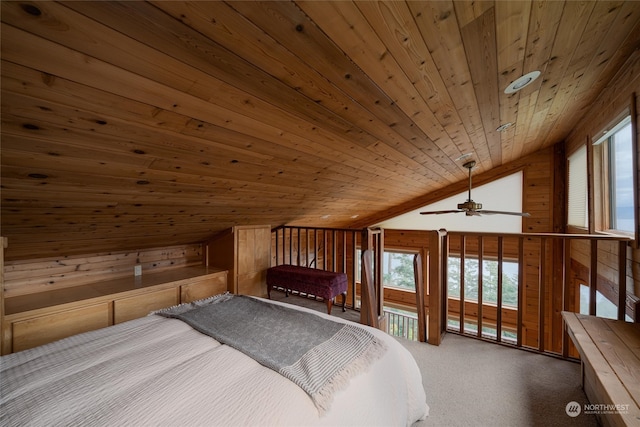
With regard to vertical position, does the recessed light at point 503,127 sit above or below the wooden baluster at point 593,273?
above

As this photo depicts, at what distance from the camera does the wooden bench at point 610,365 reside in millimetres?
981

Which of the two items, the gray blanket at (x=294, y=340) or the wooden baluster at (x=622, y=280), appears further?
the wooden baluster at (x=622, y=280)

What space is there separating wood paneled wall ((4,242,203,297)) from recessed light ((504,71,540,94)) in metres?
3.85

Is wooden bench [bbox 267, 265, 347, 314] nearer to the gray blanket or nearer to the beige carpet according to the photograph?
the beige carpet

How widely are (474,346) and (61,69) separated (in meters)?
3.23

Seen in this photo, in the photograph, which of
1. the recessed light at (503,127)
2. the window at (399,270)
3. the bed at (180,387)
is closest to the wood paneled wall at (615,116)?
the recessed light at (503,127)

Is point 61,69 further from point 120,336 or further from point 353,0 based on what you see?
point 120,336

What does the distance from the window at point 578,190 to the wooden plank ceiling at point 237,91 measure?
3.92 ft

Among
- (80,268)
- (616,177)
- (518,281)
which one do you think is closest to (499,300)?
(518,281)

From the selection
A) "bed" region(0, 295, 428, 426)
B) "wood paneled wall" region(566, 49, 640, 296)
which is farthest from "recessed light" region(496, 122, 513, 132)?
"bed" region(0, 295, 428, 426)

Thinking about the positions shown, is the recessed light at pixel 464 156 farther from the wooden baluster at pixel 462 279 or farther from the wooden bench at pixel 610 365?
the wooden bench at pixel 610 365

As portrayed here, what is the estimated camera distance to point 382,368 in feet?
4.12

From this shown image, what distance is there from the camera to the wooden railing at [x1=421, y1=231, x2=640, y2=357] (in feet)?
6.75

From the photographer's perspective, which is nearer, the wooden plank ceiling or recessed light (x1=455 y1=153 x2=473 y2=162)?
the wooden plank ceiling
